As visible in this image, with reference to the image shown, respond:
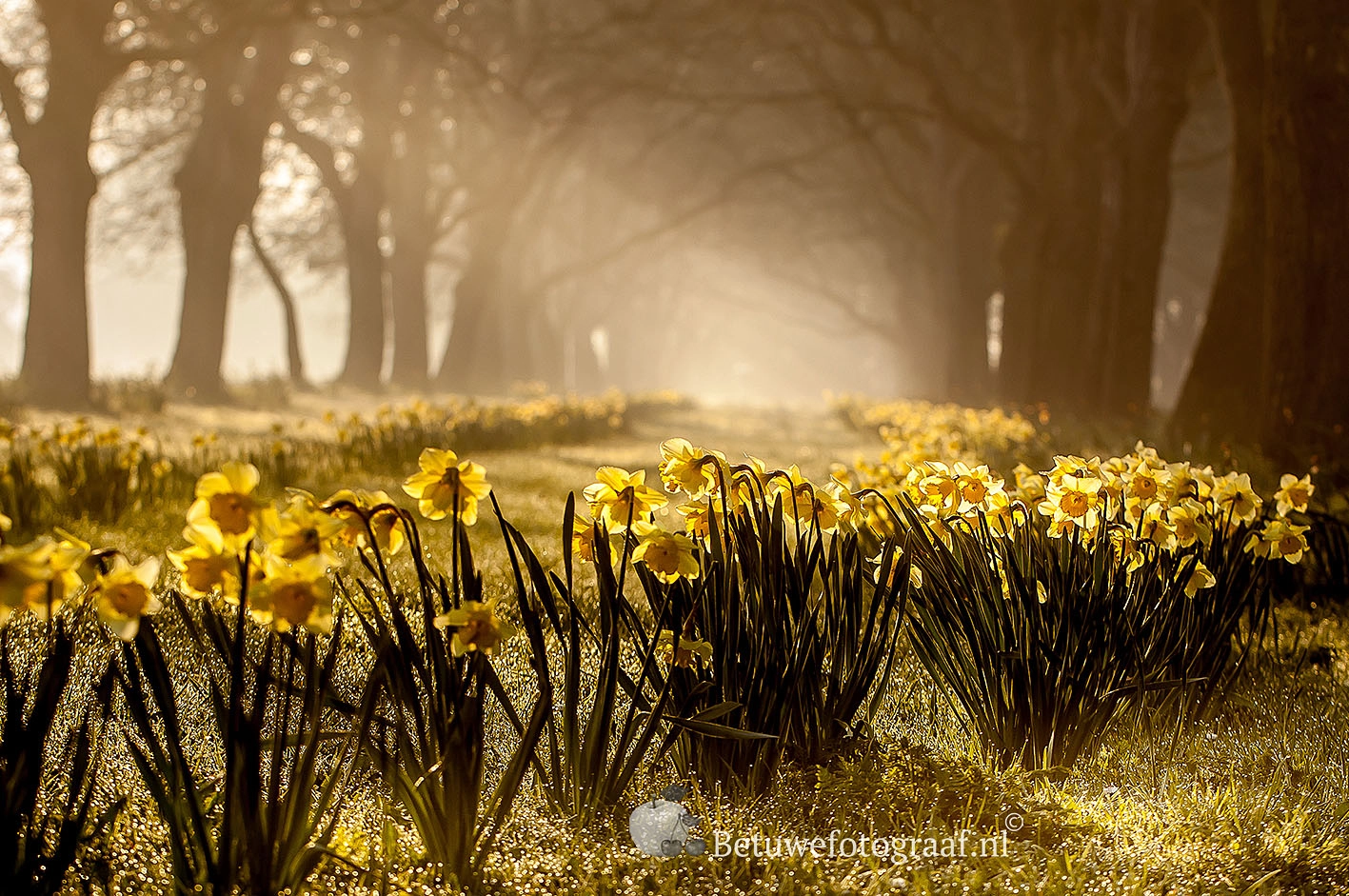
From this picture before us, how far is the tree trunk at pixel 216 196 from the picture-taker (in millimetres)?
15727

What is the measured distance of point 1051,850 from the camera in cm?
196

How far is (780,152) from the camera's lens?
2702cm

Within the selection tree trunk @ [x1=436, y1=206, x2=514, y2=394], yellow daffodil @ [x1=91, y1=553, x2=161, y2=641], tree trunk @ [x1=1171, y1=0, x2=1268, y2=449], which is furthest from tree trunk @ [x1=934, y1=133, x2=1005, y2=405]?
yellow daffodil @ [x1=91, y1=553, x2=161, y2=641]

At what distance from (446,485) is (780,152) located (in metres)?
26.4

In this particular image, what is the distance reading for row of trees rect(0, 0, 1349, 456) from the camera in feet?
23.3

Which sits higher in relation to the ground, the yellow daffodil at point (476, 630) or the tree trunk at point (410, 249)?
the tree trunk at point (410, 249)

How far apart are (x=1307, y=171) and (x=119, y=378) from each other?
47.0ft

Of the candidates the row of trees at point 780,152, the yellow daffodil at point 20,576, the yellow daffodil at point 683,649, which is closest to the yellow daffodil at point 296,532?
the yellow daffodil at point 20,576

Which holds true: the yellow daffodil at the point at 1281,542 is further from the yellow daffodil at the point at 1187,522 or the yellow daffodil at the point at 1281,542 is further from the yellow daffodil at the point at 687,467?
the yellow daffodil at the point at 687,467

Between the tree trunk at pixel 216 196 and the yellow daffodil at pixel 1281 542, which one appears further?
the tree trunk at pixel 216 196

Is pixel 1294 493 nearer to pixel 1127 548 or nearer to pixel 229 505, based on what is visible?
pixel 1127 548

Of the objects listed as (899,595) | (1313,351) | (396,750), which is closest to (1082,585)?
(899,595)

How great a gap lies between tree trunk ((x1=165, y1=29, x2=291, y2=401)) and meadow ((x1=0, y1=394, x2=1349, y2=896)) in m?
14.1

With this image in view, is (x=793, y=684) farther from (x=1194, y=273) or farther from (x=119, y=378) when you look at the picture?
(x=1194, y=273)
